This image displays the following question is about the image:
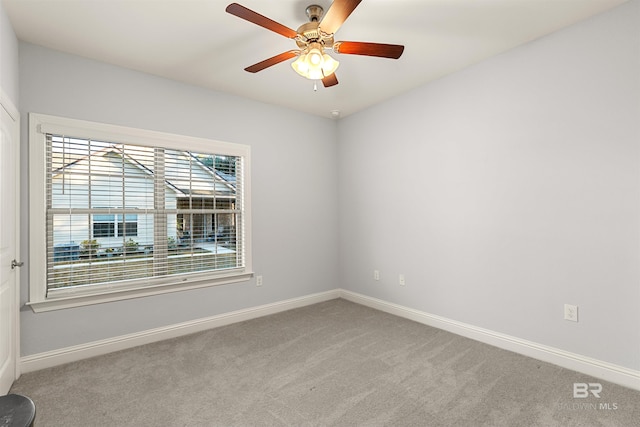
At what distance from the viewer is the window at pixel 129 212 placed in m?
2.58

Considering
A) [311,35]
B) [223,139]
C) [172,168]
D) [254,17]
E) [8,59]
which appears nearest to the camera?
[254,17]

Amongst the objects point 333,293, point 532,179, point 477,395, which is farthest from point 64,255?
point 532,179

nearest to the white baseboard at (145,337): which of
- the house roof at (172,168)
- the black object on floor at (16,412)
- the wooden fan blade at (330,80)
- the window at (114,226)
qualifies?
the window at (114,226)

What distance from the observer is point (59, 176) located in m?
2.63

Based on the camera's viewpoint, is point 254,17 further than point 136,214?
No

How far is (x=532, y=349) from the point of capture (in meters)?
2.60

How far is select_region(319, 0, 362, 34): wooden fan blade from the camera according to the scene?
1.67 metres

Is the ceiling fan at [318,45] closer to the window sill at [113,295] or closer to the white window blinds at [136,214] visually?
the white window blinds at [136,214]

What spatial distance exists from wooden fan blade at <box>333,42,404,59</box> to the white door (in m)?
2.20

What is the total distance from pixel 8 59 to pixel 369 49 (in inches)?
96.7

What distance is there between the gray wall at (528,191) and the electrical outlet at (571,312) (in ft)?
0.12

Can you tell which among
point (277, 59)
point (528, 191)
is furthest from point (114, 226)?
point (528, 191)

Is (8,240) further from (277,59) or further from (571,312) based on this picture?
(571,312)

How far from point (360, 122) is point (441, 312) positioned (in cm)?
249
